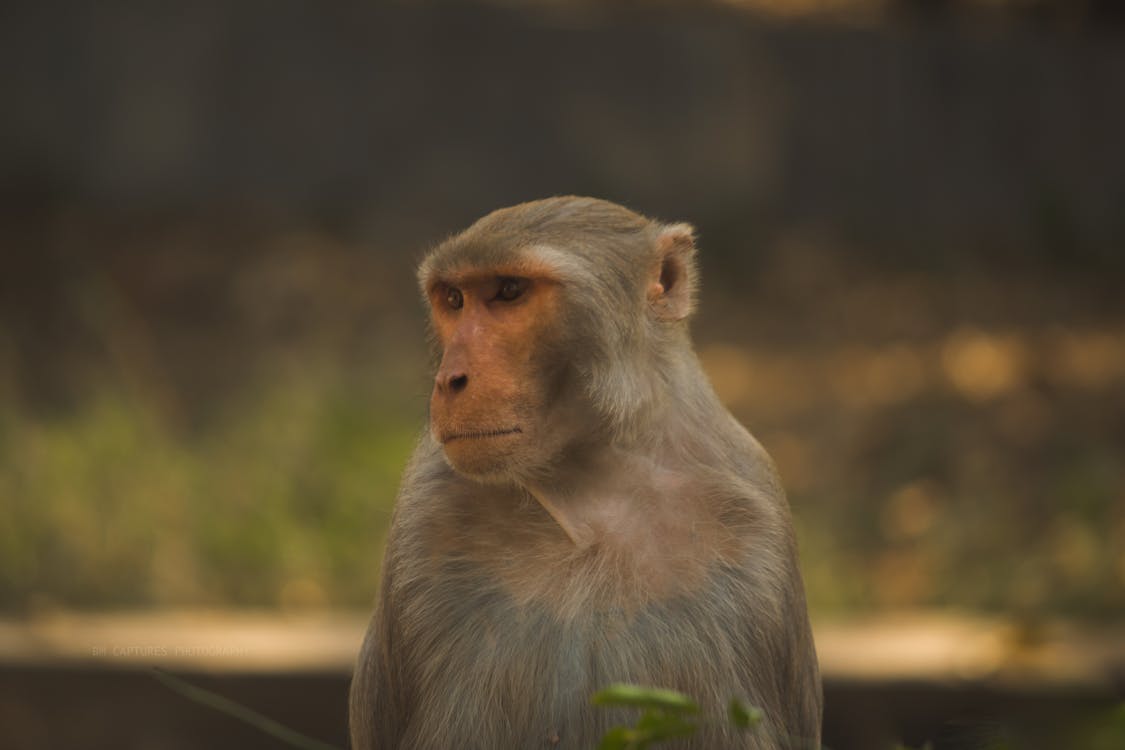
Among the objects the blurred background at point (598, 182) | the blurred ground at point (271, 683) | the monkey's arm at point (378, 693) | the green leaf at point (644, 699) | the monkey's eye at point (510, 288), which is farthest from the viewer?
the blurred background at point (598, 182)

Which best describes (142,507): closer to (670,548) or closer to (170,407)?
(170,407)

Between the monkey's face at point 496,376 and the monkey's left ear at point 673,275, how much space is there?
0.32m

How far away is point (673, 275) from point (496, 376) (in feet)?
1.89

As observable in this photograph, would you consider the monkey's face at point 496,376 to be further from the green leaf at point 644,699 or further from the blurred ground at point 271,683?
the blurred ground at point 271,683

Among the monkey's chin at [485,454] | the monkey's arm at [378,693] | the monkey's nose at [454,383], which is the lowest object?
the monkey's arm at [378,693]

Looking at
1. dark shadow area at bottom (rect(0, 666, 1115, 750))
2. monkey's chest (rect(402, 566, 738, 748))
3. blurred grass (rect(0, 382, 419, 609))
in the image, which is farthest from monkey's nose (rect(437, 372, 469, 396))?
blurred grass (rect(0, 382, 419, 609))

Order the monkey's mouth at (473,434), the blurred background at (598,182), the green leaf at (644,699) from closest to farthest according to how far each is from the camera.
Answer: the green leaf at (644,699)
the monkey's mouth at (473,434)
the blurred background at (598,182)

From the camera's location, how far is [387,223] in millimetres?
11016

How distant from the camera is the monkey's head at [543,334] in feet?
9.64

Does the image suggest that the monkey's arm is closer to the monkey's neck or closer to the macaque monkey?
the macaque monkey

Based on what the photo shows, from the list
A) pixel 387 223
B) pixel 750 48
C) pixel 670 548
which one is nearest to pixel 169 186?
pixel 387 223

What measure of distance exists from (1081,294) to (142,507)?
6208mm

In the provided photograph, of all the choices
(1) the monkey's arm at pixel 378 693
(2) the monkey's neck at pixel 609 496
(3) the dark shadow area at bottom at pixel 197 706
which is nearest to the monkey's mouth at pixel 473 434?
(2) the monkey's neck at pixel 609 496

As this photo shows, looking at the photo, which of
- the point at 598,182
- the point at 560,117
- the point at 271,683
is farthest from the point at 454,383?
the point at 560,117
